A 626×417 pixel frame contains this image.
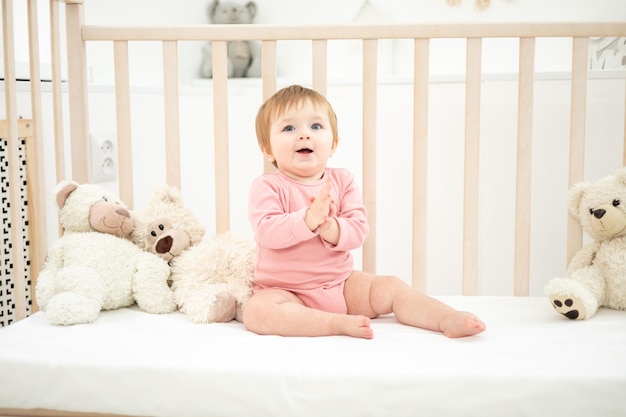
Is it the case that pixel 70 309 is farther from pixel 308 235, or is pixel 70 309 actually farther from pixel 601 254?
pixel 601 254

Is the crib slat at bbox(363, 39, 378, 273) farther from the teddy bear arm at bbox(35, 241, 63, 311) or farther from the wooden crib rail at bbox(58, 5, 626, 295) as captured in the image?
the teddy bear arm at bbox(35, 241, 63, 311)

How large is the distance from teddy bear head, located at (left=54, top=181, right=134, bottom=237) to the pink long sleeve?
266 mm

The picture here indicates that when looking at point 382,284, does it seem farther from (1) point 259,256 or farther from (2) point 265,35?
(2) point 265,35

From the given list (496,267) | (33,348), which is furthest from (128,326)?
(496,267)

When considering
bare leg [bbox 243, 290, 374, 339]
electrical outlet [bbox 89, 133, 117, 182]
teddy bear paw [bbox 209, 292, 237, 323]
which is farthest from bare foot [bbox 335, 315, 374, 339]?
electrical outlet [bbox 89, 133, 117, 182]

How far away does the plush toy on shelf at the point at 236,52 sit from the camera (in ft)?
8.26

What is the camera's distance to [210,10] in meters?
2.59

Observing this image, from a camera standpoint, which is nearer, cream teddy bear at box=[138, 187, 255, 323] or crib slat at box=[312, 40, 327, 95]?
cream teddy bear at box=[138, 187, 255, 323]

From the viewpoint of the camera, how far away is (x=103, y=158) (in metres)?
1.85

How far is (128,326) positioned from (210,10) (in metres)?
1.80

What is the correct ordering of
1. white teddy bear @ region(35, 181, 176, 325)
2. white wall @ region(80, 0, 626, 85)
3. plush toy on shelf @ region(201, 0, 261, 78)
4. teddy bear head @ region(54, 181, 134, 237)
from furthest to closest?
plush toy on shelf @ region(201, 0, 261, 78), white wall @ region(80, 0, 626, 85), teddy bear head @ region(54, 181, 134, 237), white teddy bear @ region(35, 181, 176, 325)

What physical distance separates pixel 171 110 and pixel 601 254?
90 centimetres

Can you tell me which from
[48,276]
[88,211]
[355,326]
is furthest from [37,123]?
[355,326]

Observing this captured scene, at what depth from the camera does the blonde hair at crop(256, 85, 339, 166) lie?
1.18 m
